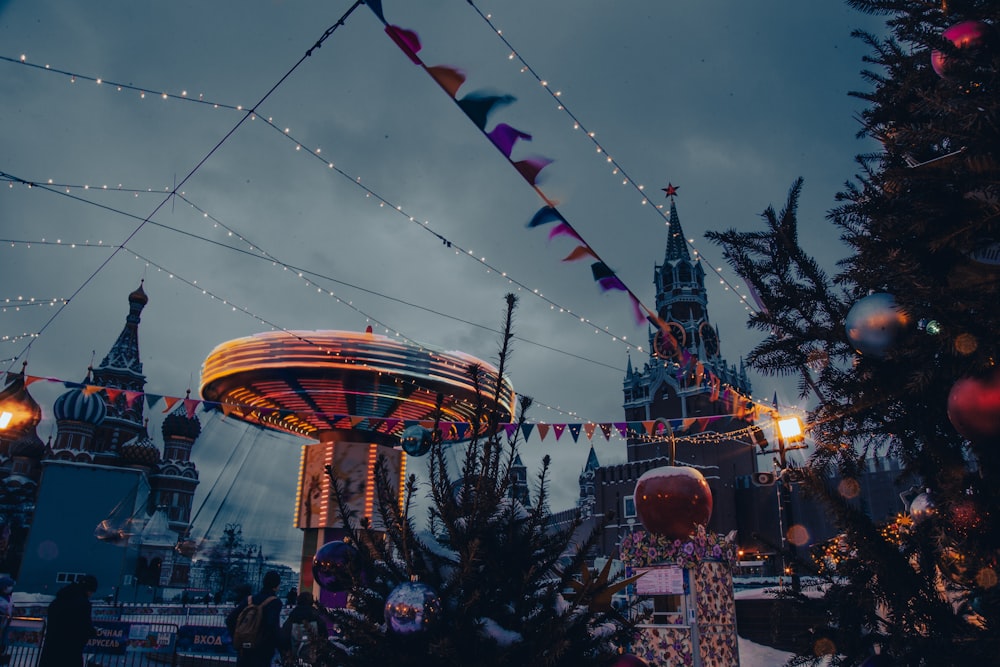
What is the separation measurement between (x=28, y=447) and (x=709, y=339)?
56965 mm

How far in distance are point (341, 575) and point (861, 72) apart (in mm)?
4254

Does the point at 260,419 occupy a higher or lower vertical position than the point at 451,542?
higher

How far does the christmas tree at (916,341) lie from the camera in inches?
97.6

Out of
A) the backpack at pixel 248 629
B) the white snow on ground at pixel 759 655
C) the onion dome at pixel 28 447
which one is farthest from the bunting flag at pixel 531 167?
the onion dome at pixel 28 447

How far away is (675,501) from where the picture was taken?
29.9 ft

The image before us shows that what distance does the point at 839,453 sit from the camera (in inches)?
133

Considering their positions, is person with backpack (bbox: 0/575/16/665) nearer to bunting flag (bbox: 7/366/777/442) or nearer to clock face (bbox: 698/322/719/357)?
bunting flag (bbox: 7/366/777/442)

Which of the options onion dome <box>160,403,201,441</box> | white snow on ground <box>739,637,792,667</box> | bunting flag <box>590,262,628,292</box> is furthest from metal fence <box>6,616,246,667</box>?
onion dome <box>160,403,201,441</box>

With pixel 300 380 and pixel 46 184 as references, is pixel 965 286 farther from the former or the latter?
pixel 300 380

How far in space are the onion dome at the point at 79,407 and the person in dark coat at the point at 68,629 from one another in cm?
4417

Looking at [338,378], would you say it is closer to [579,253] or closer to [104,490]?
[579,253]

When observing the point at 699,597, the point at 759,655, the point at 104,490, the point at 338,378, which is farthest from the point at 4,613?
the point at 104,490

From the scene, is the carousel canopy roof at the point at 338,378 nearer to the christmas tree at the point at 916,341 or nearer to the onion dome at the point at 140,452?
the christmas tree at the point at 916,341

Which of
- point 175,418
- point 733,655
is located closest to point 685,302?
point 175,418
